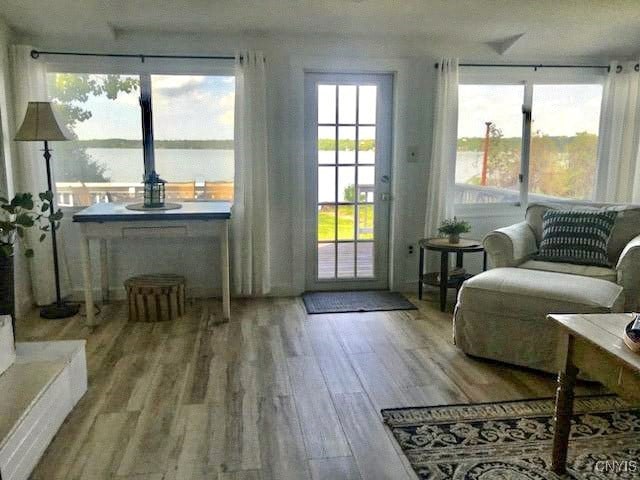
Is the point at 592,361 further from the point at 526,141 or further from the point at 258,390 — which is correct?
the point at 526,141

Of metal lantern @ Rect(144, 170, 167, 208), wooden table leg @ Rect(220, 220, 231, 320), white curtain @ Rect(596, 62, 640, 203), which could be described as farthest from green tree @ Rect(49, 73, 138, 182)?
white curtain @ Rect(596, 62, 640, 203)

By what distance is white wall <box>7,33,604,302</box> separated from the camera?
4215mm

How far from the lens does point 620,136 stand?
4.69 m

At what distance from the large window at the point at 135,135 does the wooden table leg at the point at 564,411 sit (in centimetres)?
313

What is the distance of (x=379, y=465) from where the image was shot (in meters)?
2.12

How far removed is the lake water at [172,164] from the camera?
4289 millimetres

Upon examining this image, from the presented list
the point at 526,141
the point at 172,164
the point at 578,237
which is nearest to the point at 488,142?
the point at 526,141

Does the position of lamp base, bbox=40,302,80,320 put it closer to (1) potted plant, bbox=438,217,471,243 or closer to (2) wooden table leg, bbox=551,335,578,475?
(1) potted plant, bbox=438,217,471,243

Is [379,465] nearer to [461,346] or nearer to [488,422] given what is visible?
[488,422]

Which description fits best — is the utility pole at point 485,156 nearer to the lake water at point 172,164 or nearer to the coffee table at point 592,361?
the lake water at point 172,164

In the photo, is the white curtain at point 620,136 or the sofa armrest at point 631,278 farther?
the white curtain at point 620,136

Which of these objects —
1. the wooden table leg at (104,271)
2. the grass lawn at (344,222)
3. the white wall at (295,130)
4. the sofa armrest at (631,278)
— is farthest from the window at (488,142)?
the wooden table leg at (104,271)

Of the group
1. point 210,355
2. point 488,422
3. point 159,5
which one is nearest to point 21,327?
point 210,355

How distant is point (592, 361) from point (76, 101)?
157 inches
